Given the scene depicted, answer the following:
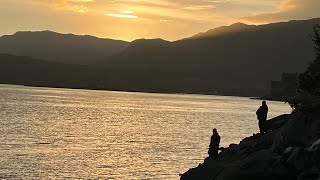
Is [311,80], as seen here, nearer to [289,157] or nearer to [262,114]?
[262,114]

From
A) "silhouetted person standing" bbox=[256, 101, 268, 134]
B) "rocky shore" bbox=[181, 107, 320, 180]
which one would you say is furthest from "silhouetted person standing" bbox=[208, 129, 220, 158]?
"silhouetted person standing" bbox=[256, 101, 268, 134]

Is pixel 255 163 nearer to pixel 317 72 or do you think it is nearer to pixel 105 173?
pixel 317 72

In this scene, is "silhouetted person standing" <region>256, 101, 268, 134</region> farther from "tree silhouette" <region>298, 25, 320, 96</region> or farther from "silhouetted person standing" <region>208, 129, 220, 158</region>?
"silhouetted person standing" <region>208, 129, 220, 158</region>

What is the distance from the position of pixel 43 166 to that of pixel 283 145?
Result: 967 inches

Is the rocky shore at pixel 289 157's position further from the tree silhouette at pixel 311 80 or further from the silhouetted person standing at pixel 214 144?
the tree silhouette at pixel 311 80

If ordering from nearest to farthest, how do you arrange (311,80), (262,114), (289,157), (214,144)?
(289,157), (311,80), (214,144), (262,114)

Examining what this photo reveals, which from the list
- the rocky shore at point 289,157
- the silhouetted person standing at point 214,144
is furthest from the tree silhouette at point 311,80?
the silhouetted person standing at point 214,144

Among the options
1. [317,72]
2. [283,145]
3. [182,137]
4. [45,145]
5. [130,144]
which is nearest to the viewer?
[283,145]

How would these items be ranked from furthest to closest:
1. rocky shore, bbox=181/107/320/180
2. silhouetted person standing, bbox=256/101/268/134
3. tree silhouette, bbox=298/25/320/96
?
silhouetted person standing, bbox=256/101/268/134
tree silhouette, bbox=298/25/320/96
rocky shore, bbox=181/107/320/180

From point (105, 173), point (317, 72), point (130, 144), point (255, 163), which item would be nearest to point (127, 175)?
point (105, 173)

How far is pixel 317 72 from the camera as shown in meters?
31.4

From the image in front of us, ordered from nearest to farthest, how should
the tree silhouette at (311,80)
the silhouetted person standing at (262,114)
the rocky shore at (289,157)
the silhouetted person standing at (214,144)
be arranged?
the rocky shore at (289,157)
the tree silhouette at (311,80)
the silhouetted person standing at (214,144)
the silhouetted person standing at (262,114)

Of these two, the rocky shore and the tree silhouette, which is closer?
the rocky shore

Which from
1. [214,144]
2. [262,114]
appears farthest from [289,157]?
[262,114]
